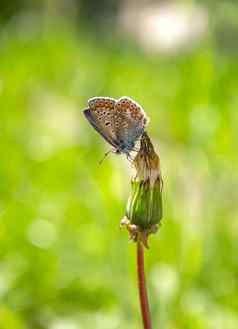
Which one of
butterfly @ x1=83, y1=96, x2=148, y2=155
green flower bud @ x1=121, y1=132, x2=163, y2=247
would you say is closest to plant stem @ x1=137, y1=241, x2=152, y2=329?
green flower bud @ x1=121, y1=132, x2=163, y2=247

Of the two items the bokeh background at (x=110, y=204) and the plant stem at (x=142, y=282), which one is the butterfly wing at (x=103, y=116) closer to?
the plant stem at (x=142, y=282)

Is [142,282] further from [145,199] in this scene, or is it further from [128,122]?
[128,122]

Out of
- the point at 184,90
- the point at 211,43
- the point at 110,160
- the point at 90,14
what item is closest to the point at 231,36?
the point at 211,43

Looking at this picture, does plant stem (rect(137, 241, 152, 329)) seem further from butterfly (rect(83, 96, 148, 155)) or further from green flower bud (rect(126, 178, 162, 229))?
butterfly (rect(83, 96, 148, 155))

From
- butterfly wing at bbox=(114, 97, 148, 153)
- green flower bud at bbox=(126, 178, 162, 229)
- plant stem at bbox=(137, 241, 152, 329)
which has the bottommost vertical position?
plant stem at bbox=(137, 241, 152, 329)

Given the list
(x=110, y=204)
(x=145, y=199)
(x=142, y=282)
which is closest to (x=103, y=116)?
(x=145, y=199)

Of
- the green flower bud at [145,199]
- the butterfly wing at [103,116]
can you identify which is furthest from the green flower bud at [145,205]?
the butterfly wing at [103,116]

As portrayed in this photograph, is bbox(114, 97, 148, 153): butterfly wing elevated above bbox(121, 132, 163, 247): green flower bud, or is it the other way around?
bbox(114, 97, 148, 153): butterfly wing
